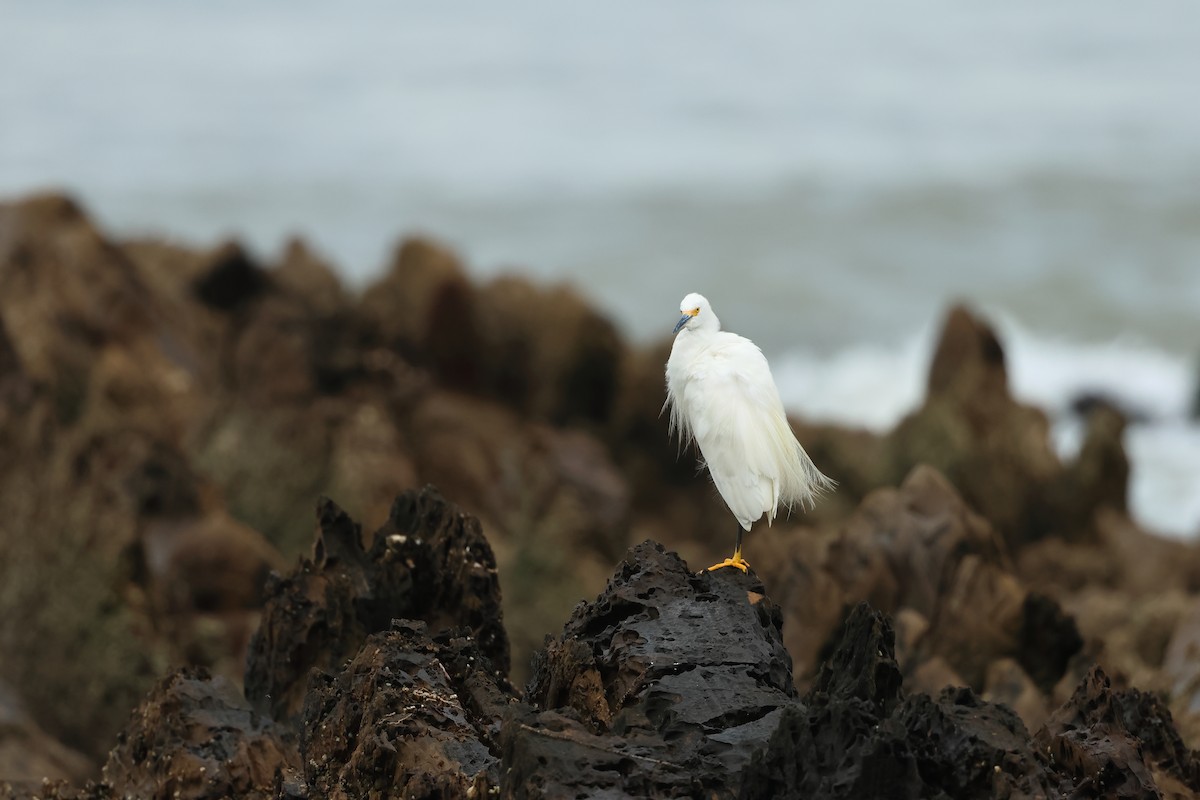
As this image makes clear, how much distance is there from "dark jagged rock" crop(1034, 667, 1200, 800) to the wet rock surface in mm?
21

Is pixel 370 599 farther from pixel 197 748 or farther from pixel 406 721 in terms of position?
pixel 406 721

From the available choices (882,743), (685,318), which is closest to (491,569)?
(685,318)

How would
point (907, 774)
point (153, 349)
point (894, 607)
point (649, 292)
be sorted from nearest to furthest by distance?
1. point (907, 774)
2. point (894, 607)
3. point (153, 349)
4. point (649, 292)

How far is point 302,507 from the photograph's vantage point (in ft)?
100

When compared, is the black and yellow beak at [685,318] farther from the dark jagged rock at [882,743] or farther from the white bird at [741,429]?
the dark jagged rock at [882,743]

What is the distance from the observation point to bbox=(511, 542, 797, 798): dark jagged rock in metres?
7.88

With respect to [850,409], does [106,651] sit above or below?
below

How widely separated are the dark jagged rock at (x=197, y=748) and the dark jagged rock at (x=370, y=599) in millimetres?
769

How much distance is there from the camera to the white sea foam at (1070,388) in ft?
209

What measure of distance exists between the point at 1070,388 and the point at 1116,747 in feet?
219

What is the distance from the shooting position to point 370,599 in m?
11.6

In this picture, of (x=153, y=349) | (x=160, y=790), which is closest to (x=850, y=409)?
(x=153, y=349)

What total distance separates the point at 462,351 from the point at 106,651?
2219cm

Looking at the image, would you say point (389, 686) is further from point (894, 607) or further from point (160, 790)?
point (894, 607)
